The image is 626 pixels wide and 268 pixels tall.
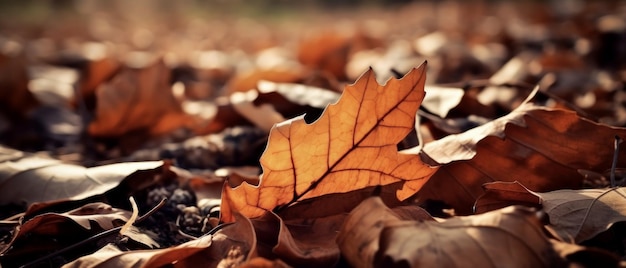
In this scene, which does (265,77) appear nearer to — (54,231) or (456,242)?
(54,231)

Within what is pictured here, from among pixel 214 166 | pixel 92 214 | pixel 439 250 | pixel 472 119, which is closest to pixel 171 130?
pixel 214 166

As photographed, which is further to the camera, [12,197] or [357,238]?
[12,197]

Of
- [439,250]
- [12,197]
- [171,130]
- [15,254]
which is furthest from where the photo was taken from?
[171,130]

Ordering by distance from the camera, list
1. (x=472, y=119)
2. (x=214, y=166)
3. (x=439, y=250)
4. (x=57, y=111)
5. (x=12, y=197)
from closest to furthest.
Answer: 1. (x=439, y=250)
2. (x=12, y=197)
3. (x=472, y=119)
4. (x=214, y=166)
5. (x=57, y=111)

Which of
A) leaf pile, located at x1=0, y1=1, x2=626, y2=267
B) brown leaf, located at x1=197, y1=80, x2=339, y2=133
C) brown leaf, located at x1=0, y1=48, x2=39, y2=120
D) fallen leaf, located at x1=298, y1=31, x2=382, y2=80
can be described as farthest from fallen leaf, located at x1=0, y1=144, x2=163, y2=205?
fallen leaf, located at x1=298, y1=31, x2=382, y2=80

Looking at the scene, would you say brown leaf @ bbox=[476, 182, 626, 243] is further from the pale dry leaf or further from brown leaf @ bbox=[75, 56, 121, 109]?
brown leaf @ bbox=[75, 56, 121, 109]

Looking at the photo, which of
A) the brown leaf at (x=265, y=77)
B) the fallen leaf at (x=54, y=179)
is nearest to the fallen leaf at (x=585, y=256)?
the fallen leaf at (x=54, y=179)

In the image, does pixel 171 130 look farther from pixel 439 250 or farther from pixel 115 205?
pixel 439 250
